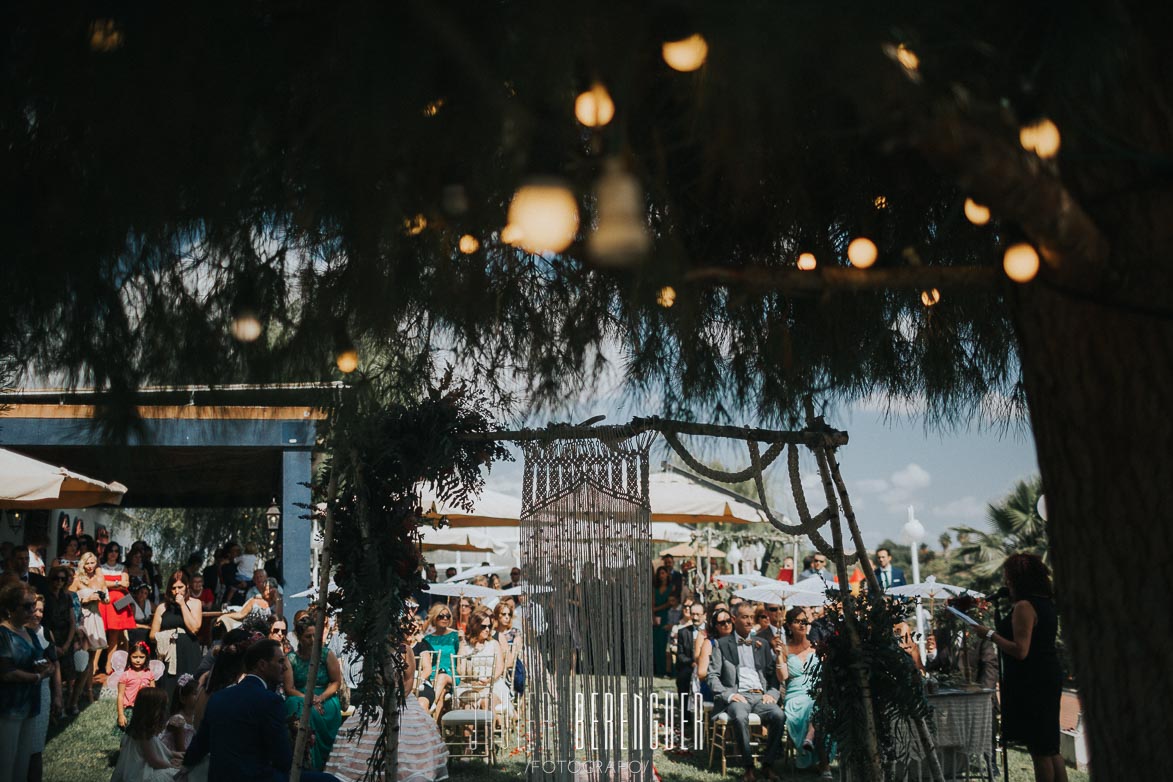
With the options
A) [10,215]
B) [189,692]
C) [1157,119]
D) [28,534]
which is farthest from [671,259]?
[28,534]

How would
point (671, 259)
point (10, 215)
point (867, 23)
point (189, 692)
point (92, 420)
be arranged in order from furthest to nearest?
point (189, 692) → point (92, 420) → point (10, 215) → point (671, 259) → point (867, 23)

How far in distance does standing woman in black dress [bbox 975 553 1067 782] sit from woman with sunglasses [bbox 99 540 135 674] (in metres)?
7.32

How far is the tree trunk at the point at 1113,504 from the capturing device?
6.25 ft

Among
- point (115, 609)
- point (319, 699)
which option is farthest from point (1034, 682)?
point (115, 609)

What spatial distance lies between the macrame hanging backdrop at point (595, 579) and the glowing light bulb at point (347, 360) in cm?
257

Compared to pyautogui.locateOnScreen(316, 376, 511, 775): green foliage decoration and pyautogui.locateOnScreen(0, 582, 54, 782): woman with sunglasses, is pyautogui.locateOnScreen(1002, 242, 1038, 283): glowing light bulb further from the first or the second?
pyautogui.locateOnScreen(0, 582, 54, 782): woman with sunglasses

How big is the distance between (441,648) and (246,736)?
4.34 meters

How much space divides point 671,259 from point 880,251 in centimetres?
160

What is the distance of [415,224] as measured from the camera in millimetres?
2195

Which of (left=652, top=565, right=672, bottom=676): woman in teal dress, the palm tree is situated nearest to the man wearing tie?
(left=652, top=565, right=672, bottom=676): woman in teal dress

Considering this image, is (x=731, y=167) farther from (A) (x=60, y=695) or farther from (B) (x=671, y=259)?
(A) (x=60, y=695)

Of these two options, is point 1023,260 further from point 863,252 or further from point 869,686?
point 869,686

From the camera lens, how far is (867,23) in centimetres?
128

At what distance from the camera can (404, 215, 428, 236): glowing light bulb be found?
216 centimetres
